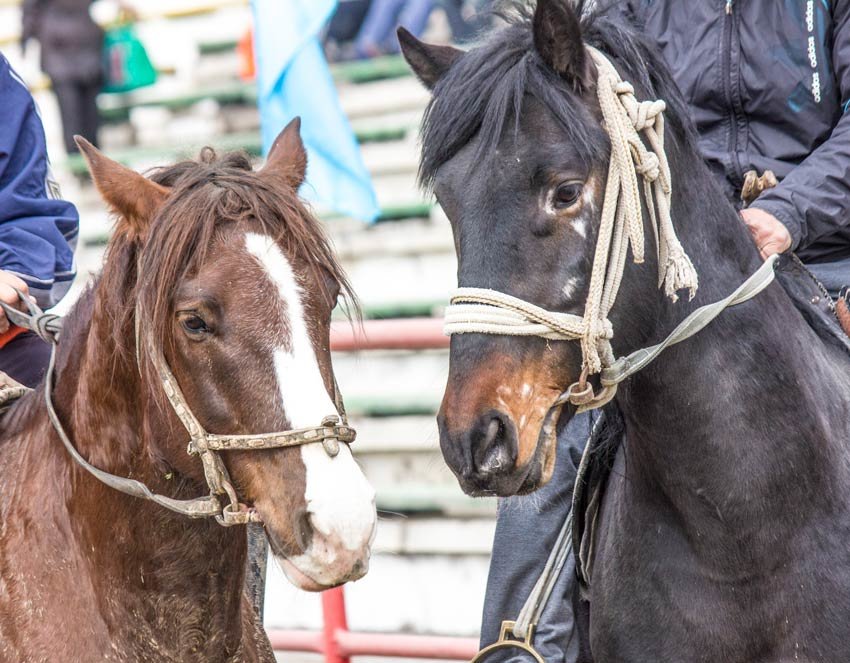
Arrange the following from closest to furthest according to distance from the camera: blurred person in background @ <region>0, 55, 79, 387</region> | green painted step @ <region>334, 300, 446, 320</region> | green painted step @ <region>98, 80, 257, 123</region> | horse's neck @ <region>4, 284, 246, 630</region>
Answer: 1. horse's neck @ <region>4, 284, 246, 630</region>
2. blurred person in background @ <region>0, 55, 79, 387</region>
3. green painted step @ <region>334, 300, 446, 320</region>
4. green painted step @ <region>98, 80, 257, 123</region>

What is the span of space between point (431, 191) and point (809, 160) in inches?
38.3

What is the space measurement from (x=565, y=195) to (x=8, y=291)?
157cm

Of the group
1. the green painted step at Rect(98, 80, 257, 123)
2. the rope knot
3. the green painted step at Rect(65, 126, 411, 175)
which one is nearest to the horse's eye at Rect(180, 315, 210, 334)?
the rope knot

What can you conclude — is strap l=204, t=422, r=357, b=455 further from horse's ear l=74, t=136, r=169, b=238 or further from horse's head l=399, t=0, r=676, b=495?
horse's ear l=74, t=136, r=169, b=238

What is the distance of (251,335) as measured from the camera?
2.56m

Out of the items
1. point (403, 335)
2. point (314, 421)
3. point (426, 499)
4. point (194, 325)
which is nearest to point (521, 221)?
point (314, 421)

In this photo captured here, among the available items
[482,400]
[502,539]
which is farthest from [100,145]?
[482,400]

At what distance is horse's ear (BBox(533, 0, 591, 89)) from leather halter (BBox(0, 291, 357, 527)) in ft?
2.84

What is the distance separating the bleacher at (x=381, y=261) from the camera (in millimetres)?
6492

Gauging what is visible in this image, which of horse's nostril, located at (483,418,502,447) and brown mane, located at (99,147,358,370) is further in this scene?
brown mane, located at (99,147,358,370)

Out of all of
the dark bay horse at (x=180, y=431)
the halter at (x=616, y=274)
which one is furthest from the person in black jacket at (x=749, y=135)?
the dark bay horse at (x=180, y=431)

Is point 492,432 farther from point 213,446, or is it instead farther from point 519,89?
Result: point 519,89

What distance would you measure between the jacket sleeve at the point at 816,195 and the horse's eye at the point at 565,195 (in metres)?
0.65

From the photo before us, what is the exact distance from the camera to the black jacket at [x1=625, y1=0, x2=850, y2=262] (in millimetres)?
3061
